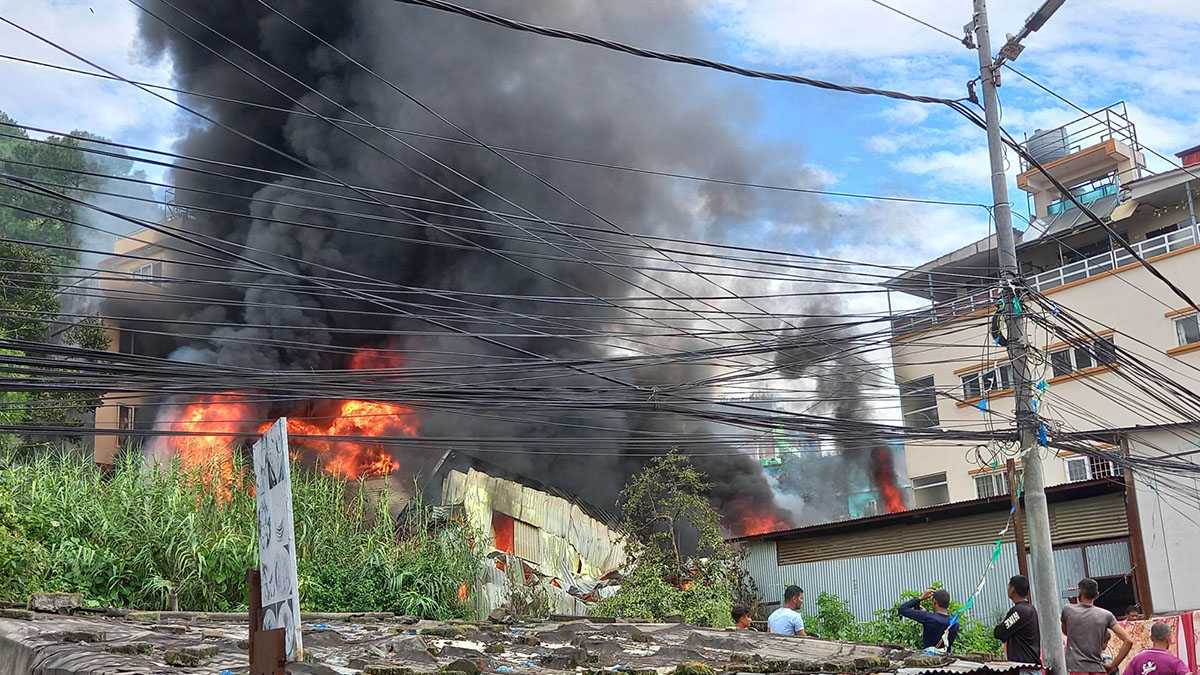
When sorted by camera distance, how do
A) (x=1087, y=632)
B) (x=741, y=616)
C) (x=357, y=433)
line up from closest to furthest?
1. (x=1087, y=632)
2. (x=741, y=616)
3. (x=357, y=433)

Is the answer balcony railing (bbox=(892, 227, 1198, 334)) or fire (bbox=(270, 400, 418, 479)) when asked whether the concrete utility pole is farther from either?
fire (bbox=(270, 400, 418, 479))

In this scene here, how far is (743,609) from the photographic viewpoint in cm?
1273

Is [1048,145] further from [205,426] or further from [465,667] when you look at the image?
[465,667]

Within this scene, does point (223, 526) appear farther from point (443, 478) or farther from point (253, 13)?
point (253, 13)

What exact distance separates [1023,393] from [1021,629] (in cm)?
243

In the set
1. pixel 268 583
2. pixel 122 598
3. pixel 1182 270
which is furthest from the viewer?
pixel 1182 270

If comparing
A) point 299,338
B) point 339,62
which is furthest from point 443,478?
point 339,62

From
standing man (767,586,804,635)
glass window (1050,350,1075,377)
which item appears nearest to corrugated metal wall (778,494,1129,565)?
standing man (767,586,804,635)

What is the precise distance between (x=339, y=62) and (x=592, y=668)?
27.0 metres

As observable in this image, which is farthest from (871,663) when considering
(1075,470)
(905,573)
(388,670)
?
(1075,470)

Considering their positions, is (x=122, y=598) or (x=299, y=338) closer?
(x=122, y=598)

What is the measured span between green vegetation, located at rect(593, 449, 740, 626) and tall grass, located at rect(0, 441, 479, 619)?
3.65 m

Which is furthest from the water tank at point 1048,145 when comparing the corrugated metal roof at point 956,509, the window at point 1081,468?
the corrugated metal roof at point 956,509

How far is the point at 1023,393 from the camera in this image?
422 inches
